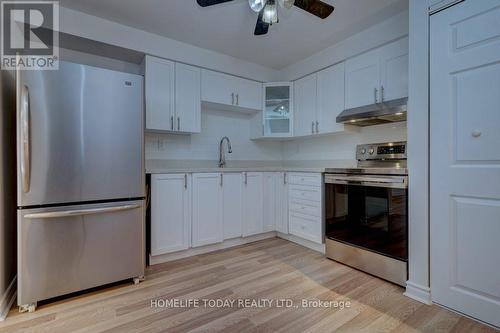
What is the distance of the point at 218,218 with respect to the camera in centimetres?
284

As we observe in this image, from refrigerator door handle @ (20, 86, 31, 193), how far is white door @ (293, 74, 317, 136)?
2.77 m

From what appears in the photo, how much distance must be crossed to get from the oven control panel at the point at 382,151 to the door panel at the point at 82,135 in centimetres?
235

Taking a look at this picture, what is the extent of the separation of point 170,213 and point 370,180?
1.95 m

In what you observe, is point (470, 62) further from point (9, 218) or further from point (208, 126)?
point (9, 218)

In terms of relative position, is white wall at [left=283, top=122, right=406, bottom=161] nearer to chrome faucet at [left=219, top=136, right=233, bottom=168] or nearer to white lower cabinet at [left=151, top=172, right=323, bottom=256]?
white lower cabinet at [left=151, top=172, right=323, bottom=256]

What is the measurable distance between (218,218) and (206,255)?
16.7 inches

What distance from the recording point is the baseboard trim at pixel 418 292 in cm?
177

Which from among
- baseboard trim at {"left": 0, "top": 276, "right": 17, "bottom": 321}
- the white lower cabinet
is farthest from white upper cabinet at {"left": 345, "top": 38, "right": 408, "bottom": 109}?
baseboard trim at {"left": 0, "top": 276, "right": 17, "bottom": 321}

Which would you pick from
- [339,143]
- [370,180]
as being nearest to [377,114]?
[370,180]

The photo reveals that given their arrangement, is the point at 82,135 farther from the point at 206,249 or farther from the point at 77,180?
the point at 206,249

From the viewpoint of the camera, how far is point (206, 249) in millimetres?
2824

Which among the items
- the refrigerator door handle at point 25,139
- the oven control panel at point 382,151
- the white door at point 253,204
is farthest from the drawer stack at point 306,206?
the refrigerator door handle at point 25,139

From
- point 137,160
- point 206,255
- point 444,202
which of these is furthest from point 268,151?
point 444,202

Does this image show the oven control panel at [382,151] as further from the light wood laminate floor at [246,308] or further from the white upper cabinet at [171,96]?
the white upper cabinet at [171,96]
